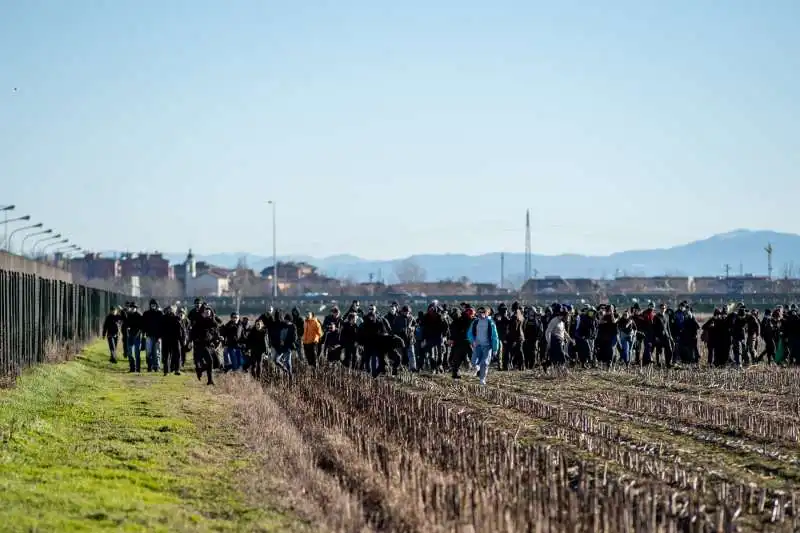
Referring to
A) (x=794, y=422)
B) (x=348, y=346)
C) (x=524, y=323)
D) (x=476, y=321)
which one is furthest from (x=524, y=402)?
(x=524, y=323)

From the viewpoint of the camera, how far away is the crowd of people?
3572cm

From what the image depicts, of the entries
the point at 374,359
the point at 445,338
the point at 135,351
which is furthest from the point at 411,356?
the point at 135,351

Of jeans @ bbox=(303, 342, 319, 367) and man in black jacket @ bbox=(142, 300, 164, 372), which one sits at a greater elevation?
man in black jacket @ bbox=(142, 300, 164, 372)

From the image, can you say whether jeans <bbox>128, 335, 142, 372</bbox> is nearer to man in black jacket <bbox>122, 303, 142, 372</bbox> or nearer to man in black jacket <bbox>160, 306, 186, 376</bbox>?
man in black jacket <bbox>122, 303, 142, 372</bbox>

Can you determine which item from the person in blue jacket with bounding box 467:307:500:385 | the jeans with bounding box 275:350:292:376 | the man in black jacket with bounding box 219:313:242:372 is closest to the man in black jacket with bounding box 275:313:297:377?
the jeans with bounding box 275:350:292:376

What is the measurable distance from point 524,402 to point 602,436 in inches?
228

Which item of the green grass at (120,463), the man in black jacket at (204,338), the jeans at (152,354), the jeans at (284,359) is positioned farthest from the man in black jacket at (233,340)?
the green grass at (120,463)

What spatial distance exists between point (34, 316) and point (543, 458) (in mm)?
22449

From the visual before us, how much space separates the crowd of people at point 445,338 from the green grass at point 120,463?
6113 millimetres

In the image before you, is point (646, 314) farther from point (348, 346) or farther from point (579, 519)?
point (579, 519)

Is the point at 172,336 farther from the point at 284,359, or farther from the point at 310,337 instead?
the point at 310,337

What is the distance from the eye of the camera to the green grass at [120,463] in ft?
44.9

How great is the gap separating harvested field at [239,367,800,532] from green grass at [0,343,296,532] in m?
0.98

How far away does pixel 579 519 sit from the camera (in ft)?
41.6
